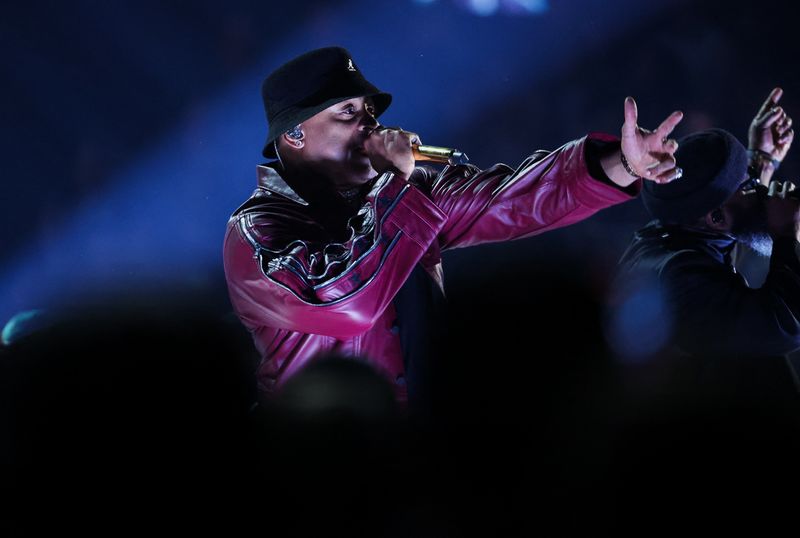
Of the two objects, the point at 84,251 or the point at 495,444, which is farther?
the point at 84,251

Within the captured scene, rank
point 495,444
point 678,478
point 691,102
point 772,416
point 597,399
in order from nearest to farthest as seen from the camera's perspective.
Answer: point 678,478 < point 495,444 < point 772,416 < point 597,399 < point 691,102

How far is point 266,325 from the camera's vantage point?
185 cm

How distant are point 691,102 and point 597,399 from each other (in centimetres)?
112

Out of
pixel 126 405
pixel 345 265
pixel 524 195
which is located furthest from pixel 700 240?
pixel 126 405

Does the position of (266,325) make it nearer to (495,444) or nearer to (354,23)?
(495,444)

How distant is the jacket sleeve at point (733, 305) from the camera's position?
1.93 meters

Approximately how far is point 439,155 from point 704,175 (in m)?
0.96

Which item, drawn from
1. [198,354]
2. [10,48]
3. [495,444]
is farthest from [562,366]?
[10,48]

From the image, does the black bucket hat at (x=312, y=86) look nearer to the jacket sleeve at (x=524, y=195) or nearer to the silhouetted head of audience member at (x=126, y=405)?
the jacket sleeve at (x=524, y=195)

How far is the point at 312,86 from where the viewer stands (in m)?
1.86

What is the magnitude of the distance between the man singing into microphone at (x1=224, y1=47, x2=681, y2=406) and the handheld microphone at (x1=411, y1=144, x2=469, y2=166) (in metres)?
0.02

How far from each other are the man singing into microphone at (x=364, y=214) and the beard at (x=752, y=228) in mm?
790

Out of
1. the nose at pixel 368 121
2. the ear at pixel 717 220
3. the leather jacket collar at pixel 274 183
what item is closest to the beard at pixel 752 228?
the ear at pixel 717 220

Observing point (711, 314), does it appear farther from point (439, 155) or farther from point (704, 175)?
point (439, 155)
